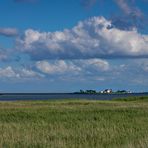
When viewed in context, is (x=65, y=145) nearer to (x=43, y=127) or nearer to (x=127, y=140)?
(x=127, y=140)

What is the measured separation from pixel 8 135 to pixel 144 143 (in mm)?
5832

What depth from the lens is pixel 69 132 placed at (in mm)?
19234

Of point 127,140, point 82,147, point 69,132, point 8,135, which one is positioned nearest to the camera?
point 82,147

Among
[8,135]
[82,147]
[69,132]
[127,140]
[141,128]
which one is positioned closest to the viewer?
[82,147]

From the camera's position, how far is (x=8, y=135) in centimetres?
1798

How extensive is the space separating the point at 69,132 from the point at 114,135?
2.21 meters

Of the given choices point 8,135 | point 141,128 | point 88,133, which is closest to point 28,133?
point 8,135

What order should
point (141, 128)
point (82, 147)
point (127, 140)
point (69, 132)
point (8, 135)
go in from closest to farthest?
point (82, 147), point (127, 140), point (8, 135), point (69, 132), point (141, 128)

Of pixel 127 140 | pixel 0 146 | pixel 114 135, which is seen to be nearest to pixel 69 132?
pixel 114 135

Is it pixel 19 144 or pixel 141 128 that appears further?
pixel 141 128

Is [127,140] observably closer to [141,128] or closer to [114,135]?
[114,135]

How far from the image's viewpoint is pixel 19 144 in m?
15.7

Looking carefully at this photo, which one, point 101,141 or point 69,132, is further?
point 69,132

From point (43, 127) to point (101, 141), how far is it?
559 cm
